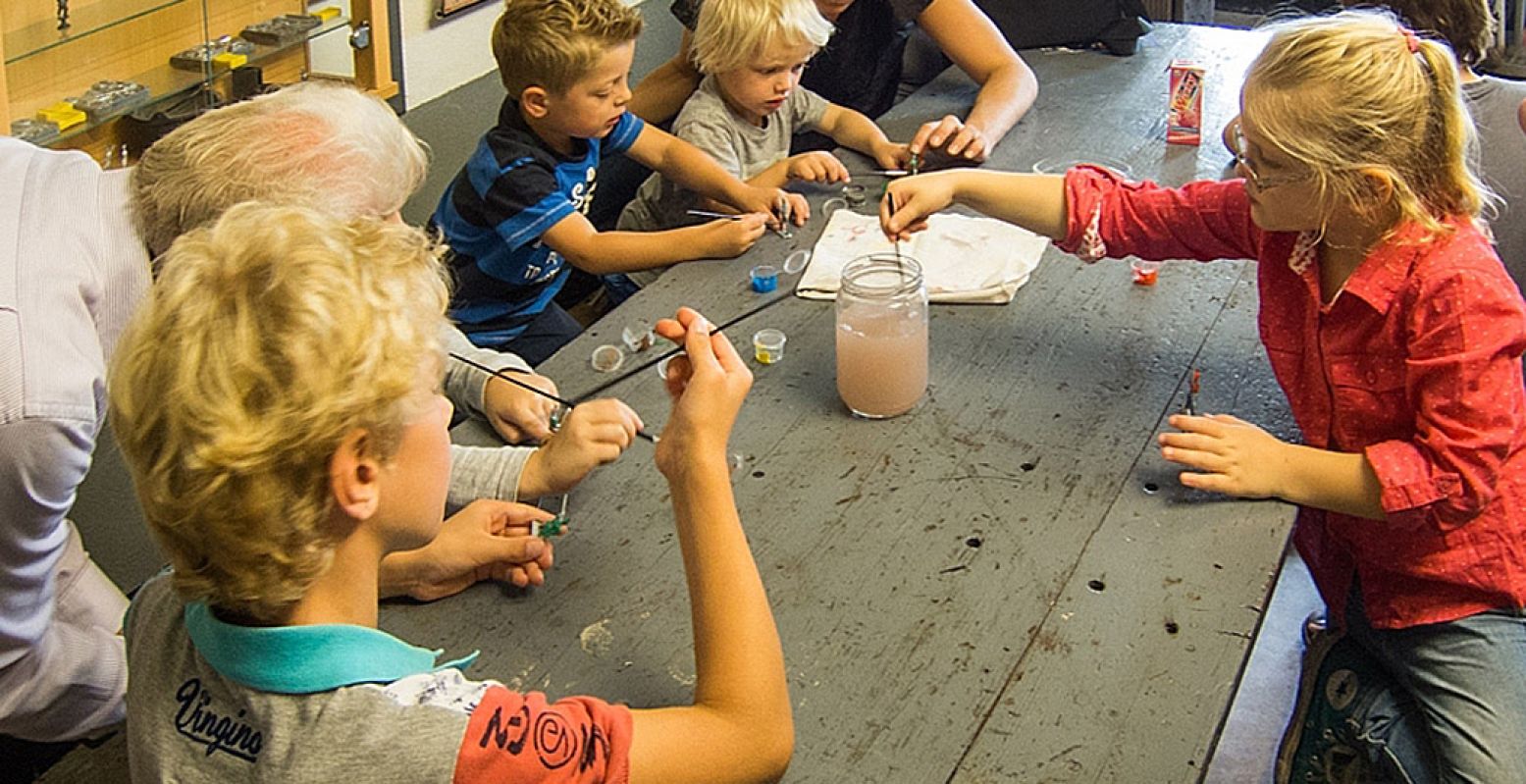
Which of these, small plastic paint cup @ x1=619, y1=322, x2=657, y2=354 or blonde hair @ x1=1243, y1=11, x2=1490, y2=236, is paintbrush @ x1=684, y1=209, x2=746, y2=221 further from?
blonde hair @ x1=1243, y1=11, x2=1490, y2=236

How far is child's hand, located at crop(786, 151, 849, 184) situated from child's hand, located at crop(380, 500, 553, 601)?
1041 mm

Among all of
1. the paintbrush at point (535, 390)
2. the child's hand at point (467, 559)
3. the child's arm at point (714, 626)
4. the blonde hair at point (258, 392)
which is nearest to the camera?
the blonde hair at point (258, 392)

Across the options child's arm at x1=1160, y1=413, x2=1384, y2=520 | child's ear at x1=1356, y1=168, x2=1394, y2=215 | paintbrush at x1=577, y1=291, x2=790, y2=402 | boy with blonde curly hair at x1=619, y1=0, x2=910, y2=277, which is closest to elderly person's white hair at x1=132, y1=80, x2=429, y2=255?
paintbrush at x1=577, y1=291, x2=790, y2=402

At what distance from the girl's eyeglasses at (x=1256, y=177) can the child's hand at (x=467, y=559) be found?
872mm

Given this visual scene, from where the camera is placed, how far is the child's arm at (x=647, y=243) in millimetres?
2121

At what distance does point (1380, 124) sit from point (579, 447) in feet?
2.99

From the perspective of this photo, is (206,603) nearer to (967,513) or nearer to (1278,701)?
(967,513)

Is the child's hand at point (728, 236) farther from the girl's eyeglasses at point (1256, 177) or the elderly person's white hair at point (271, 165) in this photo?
the girl's eyeglasses at point (1256, 177)

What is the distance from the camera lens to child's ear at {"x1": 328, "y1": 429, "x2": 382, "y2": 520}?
104 cm

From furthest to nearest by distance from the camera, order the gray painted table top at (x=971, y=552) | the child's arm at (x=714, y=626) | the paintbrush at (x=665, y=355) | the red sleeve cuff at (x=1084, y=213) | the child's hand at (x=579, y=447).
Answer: the red sleeve cuff at (x=1084, y=213) < the paintbrush at (x=665, y=355) < the child's hand at (x=579, y=447) < the gray painted table top at (x=971, y=552) < the child's arm at (x=714, y=626)

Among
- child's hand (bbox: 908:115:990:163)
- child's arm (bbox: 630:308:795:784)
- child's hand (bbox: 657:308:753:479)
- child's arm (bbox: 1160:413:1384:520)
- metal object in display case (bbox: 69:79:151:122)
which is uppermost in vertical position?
child's hand (bbox: 657:308:753:479)

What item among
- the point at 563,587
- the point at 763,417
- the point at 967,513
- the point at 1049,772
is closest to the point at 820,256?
the point at 763,417

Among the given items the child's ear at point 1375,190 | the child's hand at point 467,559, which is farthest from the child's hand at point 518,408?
the child's ear at point 1375,190

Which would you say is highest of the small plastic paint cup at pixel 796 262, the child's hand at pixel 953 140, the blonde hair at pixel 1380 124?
the blonde hair at pixel 1380 124
